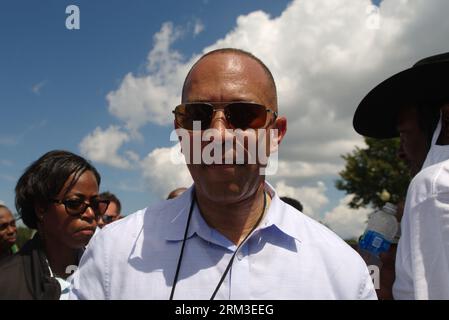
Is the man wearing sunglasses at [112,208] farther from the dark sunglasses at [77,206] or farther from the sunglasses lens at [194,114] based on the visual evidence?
the sunglasses lens at [194,114]

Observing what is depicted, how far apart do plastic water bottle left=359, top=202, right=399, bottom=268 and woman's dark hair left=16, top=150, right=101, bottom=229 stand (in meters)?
1.86

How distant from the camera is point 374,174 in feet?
82.4

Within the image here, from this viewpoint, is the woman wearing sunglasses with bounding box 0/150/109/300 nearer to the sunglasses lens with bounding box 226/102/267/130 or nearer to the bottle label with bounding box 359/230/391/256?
the sunglasses lens with bounding box 226/102/267/130

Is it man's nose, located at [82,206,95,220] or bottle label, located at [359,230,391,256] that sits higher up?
man's nose, located at [82,206,95,220]

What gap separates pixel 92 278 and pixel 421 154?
1819mm

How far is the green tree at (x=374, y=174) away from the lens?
24.5 m

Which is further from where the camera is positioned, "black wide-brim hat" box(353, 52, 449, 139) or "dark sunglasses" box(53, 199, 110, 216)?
"dark sunglasses" box(53, 199, 110, 216)

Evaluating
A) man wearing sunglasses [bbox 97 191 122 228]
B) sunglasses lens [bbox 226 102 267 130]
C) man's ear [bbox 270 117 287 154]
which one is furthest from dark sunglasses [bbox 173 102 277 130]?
man wearing sunglasses [bbox 97 191 122 228]

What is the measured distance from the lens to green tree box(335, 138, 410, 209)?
24.5m

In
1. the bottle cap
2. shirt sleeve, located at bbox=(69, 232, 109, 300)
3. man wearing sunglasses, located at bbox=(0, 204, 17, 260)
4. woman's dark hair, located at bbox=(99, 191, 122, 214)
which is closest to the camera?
shirt sleeve, located at bbox=(69, 232, 109, 300)

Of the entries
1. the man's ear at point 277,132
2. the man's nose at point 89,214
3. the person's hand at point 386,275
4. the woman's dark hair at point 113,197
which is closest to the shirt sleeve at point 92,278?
the man's ear at point 277,132

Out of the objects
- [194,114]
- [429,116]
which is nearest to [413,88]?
[429,116]

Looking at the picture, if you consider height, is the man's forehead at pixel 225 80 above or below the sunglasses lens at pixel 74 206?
above

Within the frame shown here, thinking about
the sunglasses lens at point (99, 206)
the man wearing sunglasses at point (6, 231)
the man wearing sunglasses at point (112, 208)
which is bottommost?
the sunglasses lens at point (99, 206)
